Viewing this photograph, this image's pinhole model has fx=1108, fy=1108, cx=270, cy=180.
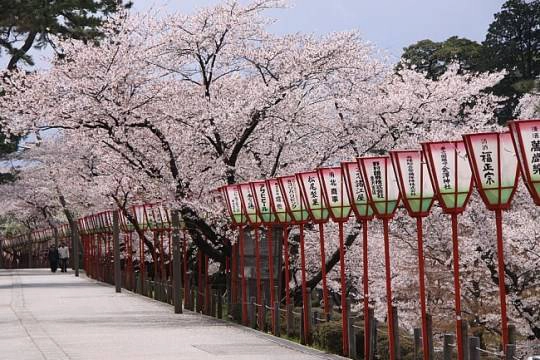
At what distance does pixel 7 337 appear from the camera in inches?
749

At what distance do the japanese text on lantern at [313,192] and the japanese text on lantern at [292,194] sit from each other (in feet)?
2.50

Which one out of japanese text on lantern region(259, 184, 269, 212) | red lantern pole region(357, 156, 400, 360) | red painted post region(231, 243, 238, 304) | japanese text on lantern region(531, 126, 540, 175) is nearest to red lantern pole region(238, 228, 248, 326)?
red painted post region(231, 243, 238, 304)

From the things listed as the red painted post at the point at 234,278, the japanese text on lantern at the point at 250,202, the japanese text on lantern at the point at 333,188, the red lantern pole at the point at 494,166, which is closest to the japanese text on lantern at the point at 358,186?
the japanese text on lantern at the point at 333,188

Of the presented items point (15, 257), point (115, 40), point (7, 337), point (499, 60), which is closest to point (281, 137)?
point (115, 40)

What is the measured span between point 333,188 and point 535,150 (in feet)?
20.8

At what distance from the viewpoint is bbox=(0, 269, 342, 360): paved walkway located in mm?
15953

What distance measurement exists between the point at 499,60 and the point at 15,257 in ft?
171

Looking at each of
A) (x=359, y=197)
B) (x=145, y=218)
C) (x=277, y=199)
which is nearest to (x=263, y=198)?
(x=277, y=199)

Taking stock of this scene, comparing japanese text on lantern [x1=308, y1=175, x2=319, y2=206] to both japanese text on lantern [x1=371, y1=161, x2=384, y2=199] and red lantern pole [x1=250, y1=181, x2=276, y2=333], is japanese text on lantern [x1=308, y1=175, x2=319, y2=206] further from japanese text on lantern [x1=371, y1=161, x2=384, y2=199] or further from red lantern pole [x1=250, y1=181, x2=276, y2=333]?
japanese text on lantern [x1=371, y1=161, x2=384, y2=199]

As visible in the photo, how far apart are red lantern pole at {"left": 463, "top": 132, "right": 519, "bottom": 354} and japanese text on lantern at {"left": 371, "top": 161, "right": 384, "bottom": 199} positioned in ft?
9.04

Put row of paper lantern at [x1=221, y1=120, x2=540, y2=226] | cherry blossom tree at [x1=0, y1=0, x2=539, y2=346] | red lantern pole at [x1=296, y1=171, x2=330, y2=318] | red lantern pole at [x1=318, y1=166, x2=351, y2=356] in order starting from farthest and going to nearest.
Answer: cherry blossom tree at [x1=0, y1=0, x2=539, y2=346], red lantern pole at [x1=296, y1=171, x2=330, y2=318], red lantern pole at [x1=318, y1=166, x2=351, y2=356], row of paper lantern at [x1=221, y1=120, x2=540, y2=226]

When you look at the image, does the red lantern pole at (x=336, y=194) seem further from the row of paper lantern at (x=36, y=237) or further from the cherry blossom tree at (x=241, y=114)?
the row of paper lantern at (x=36, y=237)

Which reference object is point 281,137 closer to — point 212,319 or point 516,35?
point 212,319

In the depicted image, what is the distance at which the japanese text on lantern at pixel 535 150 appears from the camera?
11.1 meters
